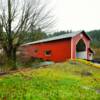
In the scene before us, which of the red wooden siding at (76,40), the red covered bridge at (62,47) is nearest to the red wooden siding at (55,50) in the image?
the red covered bridge at (62,47)

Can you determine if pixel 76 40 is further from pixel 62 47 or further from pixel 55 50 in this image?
pixel 55 50

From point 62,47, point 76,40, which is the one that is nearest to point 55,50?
point 62,47

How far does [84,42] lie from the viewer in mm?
26094

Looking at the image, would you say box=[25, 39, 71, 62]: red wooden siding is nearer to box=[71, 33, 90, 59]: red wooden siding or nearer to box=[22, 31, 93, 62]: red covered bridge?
box=[22, 31, 93, 62]: red covered bridge

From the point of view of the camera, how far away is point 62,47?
949 inches

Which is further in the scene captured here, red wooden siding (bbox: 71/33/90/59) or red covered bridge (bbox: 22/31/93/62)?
red covered bridge (bbox: 22/31/93/62)

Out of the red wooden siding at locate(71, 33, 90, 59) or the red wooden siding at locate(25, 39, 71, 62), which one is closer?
the red wooden siding at locate(71, 33, 90, 59)

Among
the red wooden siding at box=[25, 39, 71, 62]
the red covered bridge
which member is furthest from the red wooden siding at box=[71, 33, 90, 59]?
the red wooden siding at box=[25, 39, 71, 62]

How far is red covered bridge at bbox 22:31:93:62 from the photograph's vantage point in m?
23.2

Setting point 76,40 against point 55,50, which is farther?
point 55,50

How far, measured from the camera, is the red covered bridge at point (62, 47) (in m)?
23.2

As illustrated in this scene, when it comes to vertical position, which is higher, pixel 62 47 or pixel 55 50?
pixel 62 47

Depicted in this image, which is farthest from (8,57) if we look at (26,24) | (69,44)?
(69,44)

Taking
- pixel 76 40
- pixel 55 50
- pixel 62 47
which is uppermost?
pixel 76 40
